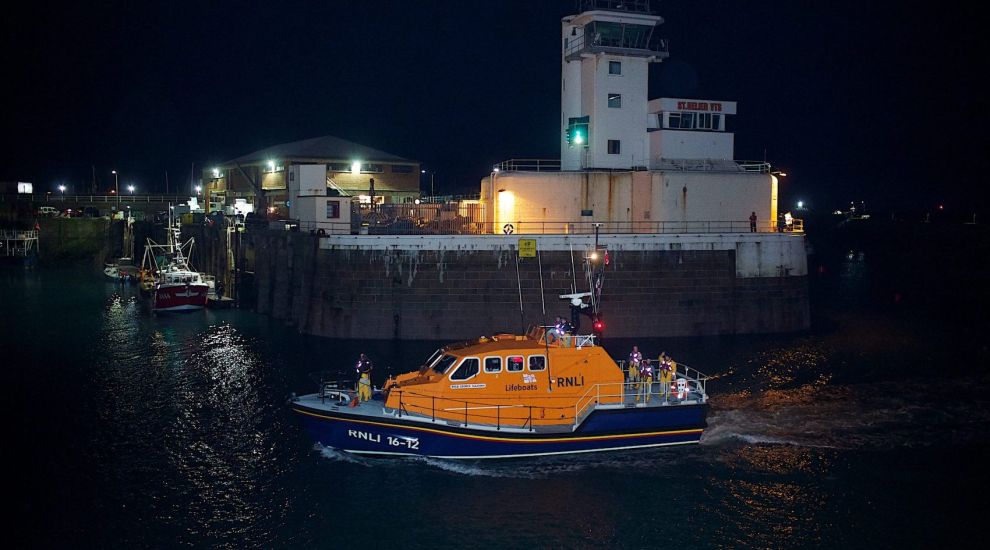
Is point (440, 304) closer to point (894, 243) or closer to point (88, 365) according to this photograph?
point (88, 365)

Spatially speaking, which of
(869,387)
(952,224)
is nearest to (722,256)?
(869,387)

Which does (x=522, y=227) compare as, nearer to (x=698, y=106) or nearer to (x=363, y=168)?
(x=698, y=106)

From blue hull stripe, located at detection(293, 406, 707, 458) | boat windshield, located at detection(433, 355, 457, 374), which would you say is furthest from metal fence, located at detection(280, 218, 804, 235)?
blue hull stripe, located at detection(293, 406, 707, 458)

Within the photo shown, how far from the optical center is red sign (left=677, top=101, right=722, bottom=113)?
153 feet

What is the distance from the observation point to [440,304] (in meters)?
38.4

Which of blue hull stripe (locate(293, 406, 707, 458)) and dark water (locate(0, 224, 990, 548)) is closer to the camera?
dark water (locate(0, 224, 990, 548))

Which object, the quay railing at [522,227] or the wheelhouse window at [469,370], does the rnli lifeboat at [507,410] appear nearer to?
the wheelhouse window at [469,370]

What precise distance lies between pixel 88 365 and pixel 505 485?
22343 mm

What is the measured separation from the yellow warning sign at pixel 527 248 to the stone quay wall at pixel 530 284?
45 cm

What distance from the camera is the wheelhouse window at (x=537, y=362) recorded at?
22.0m

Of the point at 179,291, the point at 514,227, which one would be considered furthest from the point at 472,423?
the point at 179,291

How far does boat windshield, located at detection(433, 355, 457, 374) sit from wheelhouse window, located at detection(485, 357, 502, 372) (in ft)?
2.96

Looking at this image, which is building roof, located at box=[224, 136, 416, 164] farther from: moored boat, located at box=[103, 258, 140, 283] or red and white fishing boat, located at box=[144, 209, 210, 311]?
red and white fishing boat, located at box=[144, 209, 210, 311]

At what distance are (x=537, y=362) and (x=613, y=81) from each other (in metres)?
27.1
